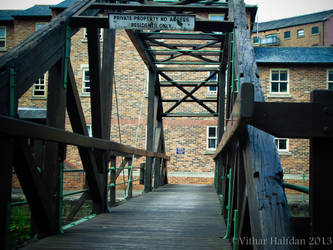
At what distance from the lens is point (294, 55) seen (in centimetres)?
1903

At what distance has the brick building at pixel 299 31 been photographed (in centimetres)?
5025

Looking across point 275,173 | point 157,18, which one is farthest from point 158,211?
point 275,173

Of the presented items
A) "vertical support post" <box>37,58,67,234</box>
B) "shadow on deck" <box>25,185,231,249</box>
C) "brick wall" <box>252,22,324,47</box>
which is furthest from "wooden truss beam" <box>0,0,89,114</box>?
"brick wall" <box>252,22,324,47</box>

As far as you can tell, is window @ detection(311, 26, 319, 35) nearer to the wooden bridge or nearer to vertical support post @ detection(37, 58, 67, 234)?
the wooden bridge

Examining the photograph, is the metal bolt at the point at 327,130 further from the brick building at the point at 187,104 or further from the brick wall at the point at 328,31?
the brick wall at the point at 328,31

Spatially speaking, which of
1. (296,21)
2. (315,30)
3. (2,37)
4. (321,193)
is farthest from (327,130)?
(296,21)

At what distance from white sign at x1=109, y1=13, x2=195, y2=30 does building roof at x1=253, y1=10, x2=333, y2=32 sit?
5266 cm

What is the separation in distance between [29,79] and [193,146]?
15822 millimetres

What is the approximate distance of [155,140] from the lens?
10867mm

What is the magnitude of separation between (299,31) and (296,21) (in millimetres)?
1942

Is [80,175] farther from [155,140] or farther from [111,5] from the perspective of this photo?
[111,5]

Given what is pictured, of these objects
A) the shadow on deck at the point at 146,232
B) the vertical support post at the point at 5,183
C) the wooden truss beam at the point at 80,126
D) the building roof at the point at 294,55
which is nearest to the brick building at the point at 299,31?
the building roof at the point at 294,55

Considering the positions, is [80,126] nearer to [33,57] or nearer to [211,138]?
[33,57]

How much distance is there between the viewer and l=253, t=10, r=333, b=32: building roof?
5249cm
